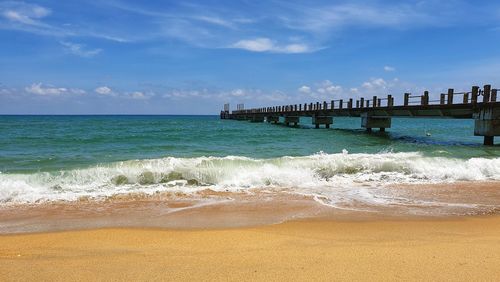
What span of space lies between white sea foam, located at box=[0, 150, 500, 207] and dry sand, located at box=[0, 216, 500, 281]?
2.13 m

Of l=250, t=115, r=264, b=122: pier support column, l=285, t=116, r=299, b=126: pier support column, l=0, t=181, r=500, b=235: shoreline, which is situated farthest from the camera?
l=250, t=115, r=264, b=122: pier support column

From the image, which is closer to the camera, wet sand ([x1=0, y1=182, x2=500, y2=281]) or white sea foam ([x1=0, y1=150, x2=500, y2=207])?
wet sand ([x1=0, y1=182, x2=500, y2=281])

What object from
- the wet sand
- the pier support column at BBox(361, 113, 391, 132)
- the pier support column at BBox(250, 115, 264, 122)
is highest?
the pier support column at BBox(361, 113, 391, 132)

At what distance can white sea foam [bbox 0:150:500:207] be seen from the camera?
27.2 ft

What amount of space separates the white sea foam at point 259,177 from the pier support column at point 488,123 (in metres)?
7.27

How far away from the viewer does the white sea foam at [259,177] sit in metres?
8.29

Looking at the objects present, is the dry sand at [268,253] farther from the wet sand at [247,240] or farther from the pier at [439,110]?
the pier at [439,110]

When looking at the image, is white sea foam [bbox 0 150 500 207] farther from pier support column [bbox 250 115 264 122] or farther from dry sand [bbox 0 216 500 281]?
pier support column [bbox 250 115 264 122]

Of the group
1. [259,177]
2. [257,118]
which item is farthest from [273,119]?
[259,177]

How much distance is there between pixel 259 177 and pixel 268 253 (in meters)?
5.87

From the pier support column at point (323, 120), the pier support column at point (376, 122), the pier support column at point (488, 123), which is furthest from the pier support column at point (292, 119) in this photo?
the pier support column at point (488, 123)

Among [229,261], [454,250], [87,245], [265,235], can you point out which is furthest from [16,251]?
[454,250]

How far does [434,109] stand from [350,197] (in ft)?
52.5

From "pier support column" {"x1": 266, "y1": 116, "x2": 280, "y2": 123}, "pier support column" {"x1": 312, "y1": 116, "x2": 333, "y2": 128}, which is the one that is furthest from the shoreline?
"pier support column" {"x1": 266, "y1": 116, "x2": 280, "y2": 123}
